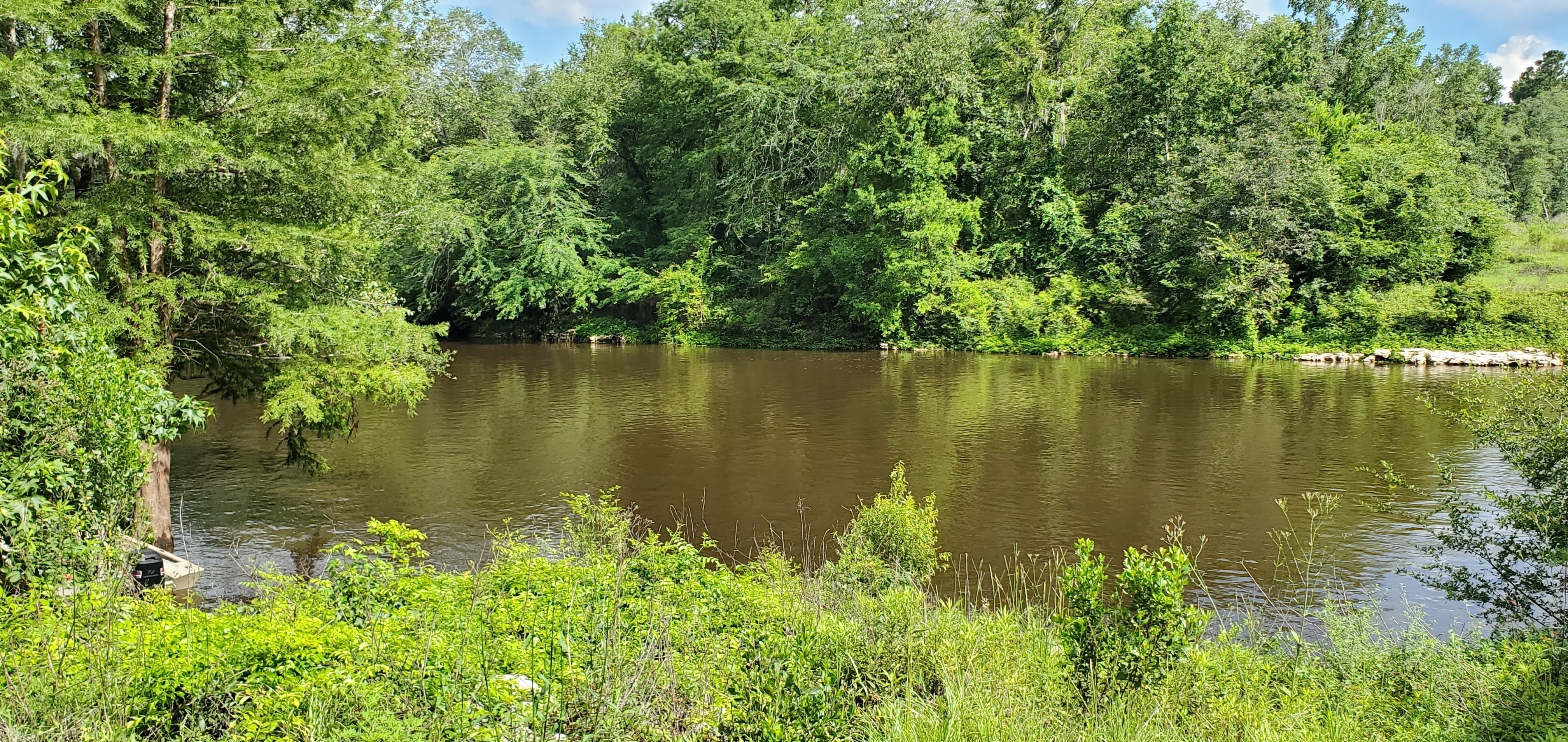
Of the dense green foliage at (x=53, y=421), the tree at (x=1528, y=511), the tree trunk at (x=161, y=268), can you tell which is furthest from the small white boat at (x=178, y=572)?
the tree at (x=1528, y=511)

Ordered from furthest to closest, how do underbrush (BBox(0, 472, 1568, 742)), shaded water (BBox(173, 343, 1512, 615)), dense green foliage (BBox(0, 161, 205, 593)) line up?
shaded water (BBox(173, 343, 1512, 615)) → dense green foliage (BBox(0, 161, 205, 593)) → underbrush (BBox(0, 472, 1568, 742))

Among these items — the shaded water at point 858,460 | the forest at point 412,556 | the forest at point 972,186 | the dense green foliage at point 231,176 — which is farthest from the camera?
the forest at point 972,186

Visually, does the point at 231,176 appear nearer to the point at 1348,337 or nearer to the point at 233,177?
the point at 233,177

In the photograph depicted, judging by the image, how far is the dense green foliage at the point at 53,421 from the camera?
4562 millimetres

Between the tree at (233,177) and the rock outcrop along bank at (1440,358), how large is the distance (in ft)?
93.5

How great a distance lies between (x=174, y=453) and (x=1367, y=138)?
38.4 m

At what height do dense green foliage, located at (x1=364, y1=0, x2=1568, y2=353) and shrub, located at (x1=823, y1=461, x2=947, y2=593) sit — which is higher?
dense green foliage, located at (x1=364, y1=0, x2=1568, y2=353)

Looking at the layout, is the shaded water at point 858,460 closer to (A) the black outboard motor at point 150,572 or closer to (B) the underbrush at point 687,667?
(A) the black outboard motor at point 150,572

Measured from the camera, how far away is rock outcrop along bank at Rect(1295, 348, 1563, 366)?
1080 inches

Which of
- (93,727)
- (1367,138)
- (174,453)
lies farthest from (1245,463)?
(1367,138)

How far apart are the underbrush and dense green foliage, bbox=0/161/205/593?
0.32 meters

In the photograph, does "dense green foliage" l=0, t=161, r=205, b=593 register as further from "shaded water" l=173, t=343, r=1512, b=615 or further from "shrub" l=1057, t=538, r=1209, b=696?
"shaded water" l=173, t=343, r=1512, b=615

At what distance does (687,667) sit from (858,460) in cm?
1191

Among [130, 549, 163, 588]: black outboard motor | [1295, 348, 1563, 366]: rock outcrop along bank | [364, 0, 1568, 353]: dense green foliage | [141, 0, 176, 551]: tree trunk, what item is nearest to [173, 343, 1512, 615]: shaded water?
[141, 0, 176, 551]: tree trunk
